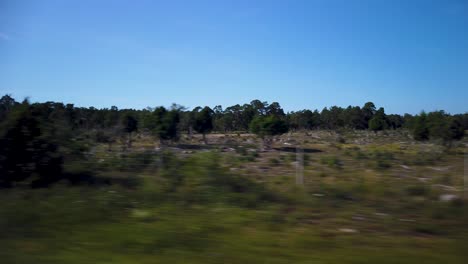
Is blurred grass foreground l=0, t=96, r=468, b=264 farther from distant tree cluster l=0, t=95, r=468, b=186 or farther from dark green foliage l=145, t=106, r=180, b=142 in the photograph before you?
dark green foliage l=145, t=106, r=180, b=142

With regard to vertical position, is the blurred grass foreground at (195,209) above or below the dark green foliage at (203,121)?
below

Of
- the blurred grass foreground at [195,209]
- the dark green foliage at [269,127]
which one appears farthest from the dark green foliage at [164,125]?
the dark green foliage at [269,127]

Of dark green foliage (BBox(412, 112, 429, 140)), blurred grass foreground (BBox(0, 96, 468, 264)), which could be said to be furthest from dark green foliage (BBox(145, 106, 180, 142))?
dark green foliage (BBox(412, 112, 429, 140))

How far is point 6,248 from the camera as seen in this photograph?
639cm

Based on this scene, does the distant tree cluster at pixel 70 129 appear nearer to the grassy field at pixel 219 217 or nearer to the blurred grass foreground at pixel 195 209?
the blurred grass foreground at pixel 195 209

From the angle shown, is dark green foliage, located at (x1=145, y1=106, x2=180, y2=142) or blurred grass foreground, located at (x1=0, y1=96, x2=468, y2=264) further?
dark green foliage, located at (x1=145, y1=106, x2=180, y2=142)

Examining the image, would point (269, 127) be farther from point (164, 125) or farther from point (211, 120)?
point (164, 125)

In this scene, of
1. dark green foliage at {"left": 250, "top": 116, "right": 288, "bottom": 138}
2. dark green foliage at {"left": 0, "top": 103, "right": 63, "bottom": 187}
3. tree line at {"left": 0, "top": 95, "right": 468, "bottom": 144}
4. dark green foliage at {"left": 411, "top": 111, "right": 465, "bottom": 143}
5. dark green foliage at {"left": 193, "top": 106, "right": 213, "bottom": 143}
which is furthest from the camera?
dark green foliage at {"left": 193, "top": 106, "right": 213, "bottom": 143}

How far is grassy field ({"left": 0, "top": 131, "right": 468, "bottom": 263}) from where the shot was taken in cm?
622

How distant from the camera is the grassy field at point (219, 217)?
622 cm

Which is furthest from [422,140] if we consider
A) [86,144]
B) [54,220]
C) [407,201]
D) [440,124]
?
[54,220]

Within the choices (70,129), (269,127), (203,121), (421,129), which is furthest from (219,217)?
(203,121)

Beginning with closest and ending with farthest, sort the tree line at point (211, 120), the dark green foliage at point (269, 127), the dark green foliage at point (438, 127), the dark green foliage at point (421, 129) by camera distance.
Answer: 1. the tree line at point (211, 120)
2. the dark green foliage at point (438, 127)
3. the dark green foliage at point (421, 129)
4. the dark green foliage at point (269, 127)

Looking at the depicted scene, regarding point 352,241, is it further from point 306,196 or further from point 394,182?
point 394,182
